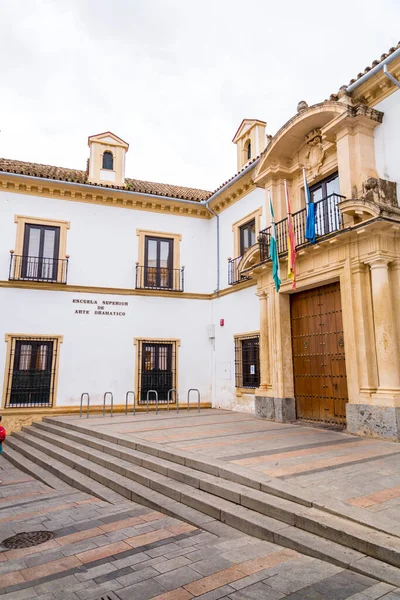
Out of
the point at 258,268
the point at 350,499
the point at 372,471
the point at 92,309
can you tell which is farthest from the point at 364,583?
the point at 92,309

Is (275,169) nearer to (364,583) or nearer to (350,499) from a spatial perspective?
(350,499)

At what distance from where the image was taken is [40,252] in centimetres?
1213

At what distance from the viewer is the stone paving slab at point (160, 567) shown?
2.77m

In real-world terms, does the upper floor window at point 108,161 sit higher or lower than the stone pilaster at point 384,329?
higher

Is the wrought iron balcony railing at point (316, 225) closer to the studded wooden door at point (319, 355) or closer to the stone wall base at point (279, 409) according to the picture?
the studded wooden door at point (319, 355)

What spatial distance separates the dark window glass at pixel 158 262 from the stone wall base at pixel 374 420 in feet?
24.4

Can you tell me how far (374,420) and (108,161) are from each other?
11.4 meters

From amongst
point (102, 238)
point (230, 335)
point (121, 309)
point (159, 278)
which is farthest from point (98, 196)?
point (230, 335)

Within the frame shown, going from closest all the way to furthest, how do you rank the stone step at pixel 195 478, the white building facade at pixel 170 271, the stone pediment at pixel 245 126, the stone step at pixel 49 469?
the stone step at pixel 195 478, the stone step at pixel 49 469, the white building facade at pixel 170 271, the stone pediment at pixel 245 126

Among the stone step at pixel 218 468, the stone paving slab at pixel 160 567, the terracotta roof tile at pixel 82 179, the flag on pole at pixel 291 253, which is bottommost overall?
the stone paving slab at pixel 160 567

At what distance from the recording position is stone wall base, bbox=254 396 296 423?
9109mm

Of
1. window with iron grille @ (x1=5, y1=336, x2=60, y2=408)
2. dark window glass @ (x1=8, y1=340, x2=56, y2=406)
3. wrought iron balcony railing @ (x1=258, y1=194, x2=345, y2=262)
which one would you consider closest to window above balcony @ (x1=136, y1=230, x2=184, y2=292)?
window with iron grille @ (x1=5, y1=336, x2=60, y2=408)

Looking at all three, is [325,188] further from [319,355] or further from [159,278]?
[159,278]

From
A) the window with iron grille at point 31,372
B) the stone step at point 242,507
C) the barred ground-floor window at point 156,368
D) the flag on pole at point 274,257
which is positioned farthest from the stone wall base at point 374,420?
the window with iron grille at point 31,372
